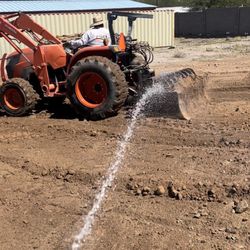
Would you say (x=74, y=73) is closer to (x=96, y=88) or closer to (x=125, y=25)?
(x=96, y=88)

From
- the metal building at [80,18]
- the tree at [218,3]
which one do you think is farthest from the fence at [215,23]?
the tree at [218,3]

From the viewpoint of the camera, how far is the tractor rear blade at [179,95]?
7.79 metres

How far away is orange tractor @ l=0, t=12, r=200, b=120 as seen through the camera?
7.87 metres

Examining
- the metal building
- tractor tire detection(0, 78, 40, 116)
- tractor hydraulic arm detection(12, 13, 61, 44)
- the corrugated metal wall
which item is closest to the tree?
the metal building

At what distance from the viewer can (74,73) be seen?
7969 mm

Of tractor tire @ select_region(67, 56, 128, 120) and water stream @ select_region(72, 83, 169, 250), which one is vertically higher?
tractor tire @ select_region(67, 56, 128, 120)

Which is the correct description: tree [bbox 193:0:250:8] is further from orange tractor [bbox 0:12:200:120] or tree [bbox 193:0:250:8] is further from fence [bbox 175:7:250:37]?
orange tractor [bbox 0:12:200:120]

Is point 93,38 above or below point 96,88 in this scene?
above

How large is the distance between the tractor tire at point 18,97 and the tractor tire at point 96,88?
2.60ft

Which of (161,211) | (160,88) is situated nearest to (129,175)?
(161,211)

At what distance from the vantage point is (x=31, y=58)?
8.80 metres

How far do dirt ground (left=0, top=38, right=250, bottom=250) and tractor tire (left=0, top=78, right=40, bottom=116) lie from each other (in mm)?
310

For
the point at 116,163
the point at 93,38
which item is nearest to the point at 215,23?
the point at 93,38

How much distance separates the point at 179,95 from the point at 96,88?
1.41 meters
